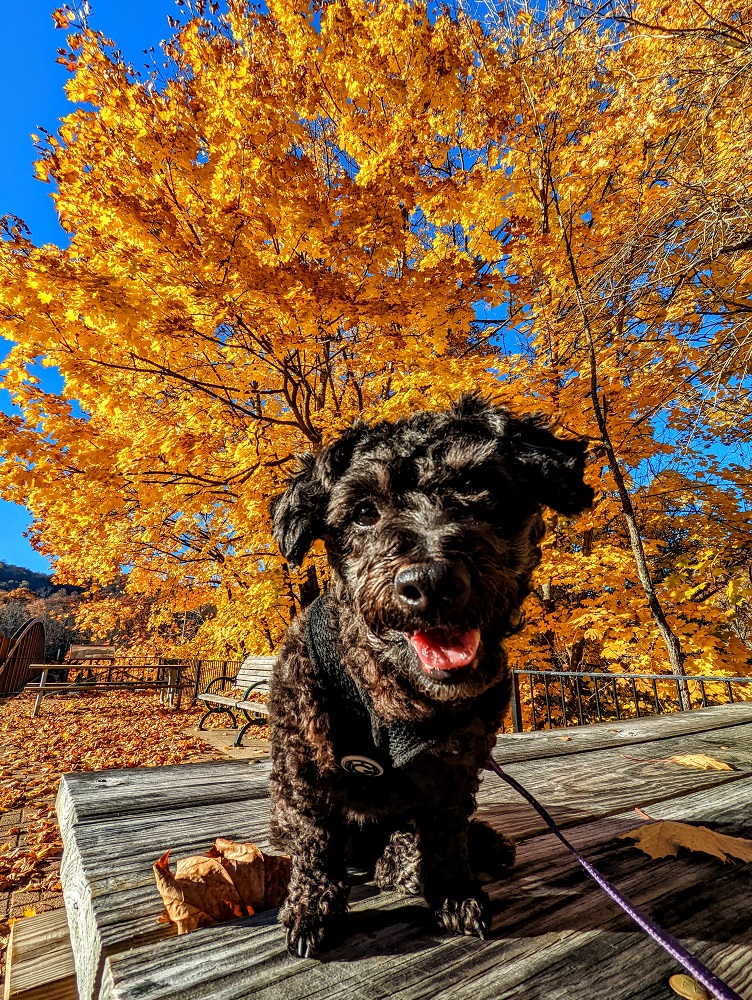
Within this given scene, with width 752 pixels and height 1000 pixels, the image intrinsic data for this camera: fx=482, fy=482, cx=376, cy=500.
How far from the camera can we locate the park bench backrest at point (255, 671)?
326 inches

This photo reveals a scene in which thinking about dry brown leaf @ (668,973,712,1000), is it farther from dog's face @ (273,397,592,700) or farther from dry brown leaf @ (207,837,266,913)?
dry brown leaf @ (207,837,266,913)

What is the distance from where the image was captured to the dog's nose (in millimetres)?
1239

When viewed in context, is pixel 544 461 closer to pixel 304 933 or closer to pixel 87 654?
pixel 304 933

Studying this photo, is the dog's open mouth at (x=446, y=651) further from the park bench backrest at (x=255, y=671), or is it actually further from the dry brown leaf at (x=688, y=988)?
the park bench backrest at (x=255, y=671)

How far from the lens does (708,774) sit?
2.64 meters

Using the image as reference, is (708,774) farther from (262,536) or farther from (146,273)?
(262,536)

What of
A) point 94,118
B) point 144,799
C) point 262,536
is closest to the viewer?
point 144,799

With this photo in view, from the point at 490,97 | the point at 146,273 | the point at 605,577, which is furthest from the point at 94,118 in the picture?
the point at 605,577

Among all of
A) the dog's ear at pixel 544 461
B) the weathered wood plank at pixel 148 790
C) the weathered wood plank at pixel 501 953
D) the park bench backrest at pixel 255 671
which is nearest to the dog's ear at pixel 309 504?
the dog's ear at pixel 544 461

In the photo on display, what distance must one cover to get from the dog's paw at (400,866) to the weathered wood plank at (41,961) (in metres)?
0.98

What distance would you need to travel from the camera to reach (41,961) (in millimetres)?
1548

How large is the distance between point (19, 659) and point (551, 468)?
21544mm

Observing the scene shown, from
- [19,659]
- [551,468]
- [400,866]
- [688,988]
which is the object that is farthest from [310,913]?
[19,659]

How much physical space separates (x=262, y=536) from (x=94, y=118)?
655 cm
